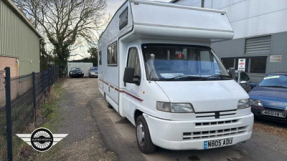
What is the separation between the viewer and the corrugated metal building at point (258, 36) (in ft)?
37.3

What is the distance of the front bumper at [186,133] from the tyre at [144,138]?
0.20 meters

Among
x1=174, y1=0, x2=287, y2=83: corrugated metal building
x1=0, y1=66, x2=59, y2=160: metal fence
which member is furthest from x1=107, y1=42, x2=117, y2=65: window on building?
x1=174, y1=0, x2=287, y2=83: corrugated metal building

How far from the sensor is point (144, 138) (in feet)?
12.5

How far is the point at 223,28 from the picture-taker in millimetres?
4582

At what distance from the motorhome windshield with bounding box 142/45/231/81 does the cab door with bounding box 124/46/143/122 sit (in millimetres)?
285

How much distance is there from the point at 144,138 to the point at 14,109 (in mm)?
2560

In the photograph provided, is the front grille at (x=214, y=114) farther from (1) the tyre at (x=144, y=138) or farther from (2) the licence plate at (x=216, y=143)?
(1) the tyre at (x=144, y=138)

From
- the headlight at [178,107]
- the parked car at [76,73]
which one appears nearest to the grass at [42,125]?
the headlight at [178,107]

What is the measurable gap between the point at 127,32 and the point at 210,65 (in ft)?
6.39

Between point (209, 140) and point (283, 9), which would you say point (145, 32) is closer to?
point (209, 140)

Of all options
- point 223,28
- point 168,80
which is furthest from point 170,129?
point 223,28

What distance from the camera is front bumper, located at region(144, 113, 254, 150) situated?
327cm

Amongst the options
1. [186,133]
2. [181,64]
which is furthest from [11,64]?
[186,133]

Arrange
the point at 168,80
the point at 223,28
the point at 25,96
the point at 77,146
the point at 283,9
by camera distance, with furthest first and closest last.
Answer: the point at 283,9 → the point at 25,96 → the point at 223,28 → the point at 77,146 → the point at 168,80
